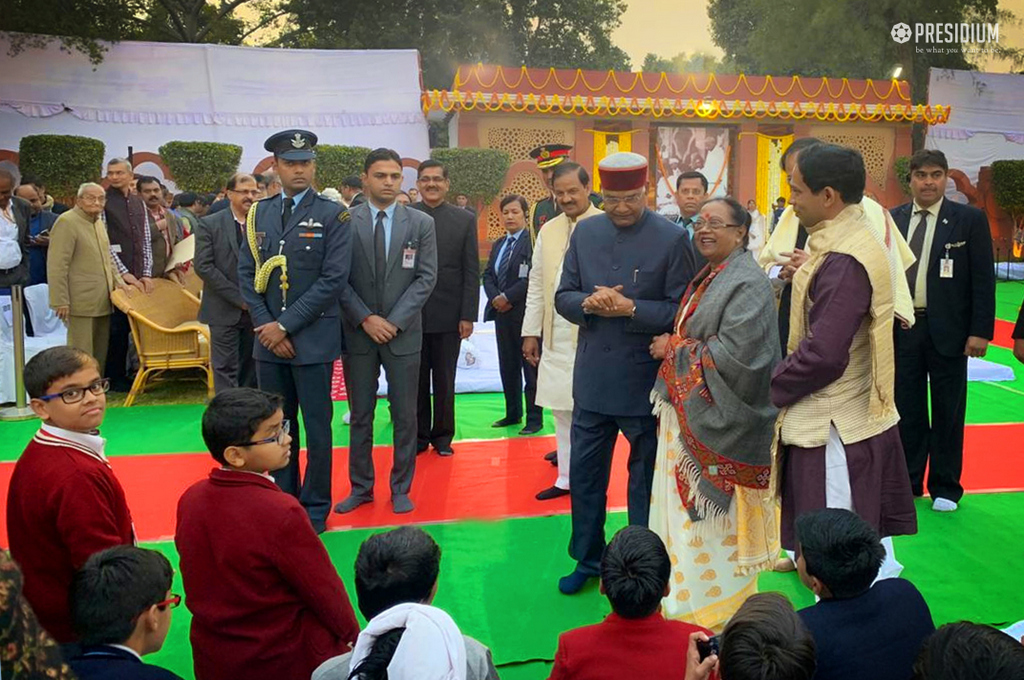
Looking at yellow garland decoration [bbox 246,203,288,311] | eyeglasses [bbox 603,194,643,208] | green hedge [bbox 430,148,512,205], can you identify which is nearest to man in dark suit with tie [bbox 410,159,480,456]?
yellow garland decoration [bbox 246,203,288,311]

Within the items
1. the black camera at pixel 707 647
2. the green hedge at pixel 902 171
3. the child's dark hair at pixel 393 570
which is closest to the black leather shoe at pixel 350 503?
the child's dark hair at pixel 393 570

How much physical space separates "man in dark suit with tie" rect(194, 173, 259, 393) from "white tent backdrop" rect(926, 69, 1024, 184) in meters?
19.1

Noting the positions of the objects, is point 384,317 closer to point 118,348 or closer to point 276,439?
point 276,439

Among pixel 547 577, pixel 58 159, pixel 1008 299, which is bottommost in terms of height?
pixel 1008 299

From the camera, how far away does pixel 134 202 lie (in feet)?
24.4

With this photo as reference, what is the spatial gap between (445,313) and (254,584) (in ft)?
10.7

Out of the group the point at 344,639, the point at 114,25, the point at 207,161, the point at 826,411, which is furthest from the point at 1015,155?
the point at 344,639

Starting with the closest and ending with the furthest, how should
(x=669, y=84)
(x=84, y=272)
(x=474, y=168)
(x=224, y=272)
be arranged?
(x=224, y=272) < (x=84, y=272) < (x=474, y=168) < (x=669, y=84)

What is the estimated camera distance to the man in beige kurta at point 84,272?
6.53 metres

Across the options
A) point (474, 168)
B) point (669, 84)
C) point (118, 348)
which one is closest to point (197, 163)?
point (474, 168)

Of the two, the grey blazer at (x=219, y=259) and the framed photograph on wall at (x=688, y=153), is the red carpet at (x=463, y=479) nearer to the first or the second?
the grey blazer at (x=219, y=259)

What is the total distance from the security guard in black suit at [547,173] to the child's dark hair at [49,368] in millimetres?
2874

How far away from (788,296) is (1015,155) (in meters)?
20.8

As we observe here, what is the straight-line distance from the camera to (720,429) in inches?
122
